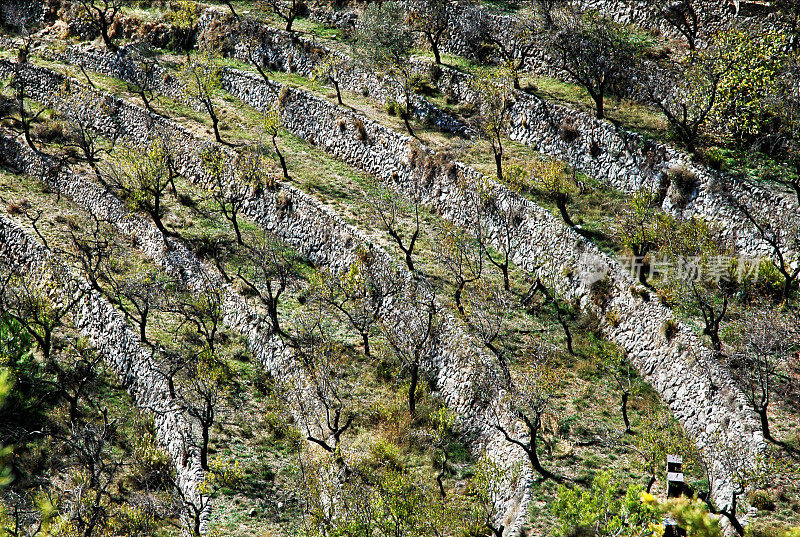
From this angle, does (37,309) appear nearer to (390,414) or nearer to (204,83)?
(204,83)

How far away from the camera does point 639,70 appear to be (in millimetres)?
47719

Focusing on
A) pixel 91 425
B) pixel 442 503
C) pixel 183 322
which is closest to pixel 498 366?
pixel 442 503

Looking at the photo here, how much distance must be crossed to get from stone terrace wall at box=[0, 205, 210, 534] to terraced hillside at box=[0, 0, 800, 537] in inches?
8.4

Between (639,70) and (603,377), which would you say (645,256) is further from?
(639,70)

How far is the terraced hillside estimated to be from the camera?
31.6 meters

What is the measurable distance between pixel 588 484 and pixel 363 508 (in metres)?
10.6

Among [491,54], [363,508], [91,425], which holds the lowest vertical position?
[91,425]

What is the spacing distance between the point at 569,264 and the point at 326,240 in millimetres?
17097

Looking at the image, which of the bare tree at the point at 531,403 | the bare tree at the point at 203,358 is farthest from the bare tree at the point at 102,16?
the bare tree at the point at 531,403

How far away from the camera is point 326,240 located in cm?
4716

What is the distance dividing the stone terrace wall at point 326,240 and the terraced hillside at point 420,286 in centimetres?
19

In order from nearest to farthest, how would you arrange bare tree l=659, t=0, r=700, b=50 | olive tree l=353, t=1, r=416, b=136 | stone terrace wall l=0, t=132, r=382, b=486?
stone terrace wall l=0, t=132, r=382, b=486 → bare tree l=659, t=0, r=700, b=50 → olive tree l=353, t=1, r=416, b=136

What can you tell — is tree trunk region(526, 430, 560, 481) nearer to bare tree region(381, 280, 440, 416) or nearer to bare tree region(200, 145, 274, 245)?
bare tree region(381, 280, 440, 416)

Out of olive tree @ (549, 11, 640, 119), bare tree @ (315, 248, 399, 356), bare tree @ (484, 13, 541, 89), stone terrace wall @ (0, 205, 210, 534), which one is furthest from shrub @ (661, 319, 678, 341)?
bare tree @ (484, 13, 541, 89)
